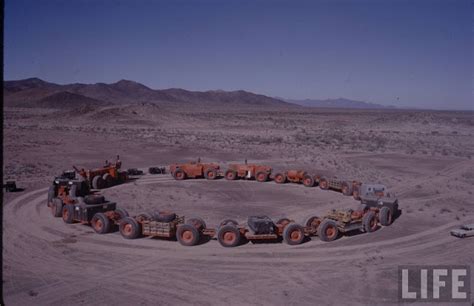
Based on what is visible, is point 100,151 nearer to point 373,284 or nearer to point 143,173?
point 143,173

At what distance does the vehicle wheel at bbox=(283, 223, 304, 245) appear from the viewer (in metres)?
18.2

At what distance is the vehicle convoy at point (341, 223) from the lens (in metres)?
18.9

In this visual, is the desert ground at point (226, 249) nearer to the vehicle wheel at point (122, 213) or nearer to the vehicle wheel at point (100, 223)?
the vehicle wheel at point (100, 223)

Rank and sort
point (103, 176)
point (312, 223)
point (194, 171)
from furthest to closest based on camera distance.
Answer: point (194, 171)
point (103, 176)
point (312, 223)

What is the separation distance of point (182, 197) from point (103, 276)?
13.0 metres

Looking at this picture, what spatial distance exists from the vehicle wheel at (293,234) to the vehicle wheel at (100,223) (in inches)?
304

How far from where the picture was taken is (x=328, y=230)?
19062 millimetres

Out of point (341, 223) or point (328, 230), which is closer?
point (328, 230)

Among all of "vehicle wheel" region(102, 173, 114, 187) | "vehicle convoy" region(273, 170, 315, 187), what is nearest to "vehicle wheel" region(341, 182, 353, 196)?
"vehicle convoy" region(273, 170, 315, 187)

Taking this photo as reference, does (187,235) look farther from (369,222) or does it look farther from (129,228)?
(369,222)

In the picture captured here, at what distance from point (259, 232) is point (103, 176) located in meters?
15.7

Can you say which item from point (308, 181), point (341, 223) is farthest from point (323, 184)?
point (341, 223)

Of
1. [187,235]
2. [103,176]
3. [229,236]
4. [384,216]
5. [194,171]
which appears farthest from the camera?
[194,171]

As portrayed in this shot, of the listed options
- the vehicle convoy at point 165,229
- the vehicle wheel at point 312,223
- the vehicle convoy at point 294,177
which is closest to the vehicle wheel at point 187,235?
the vehicle convoy at point 165,229
